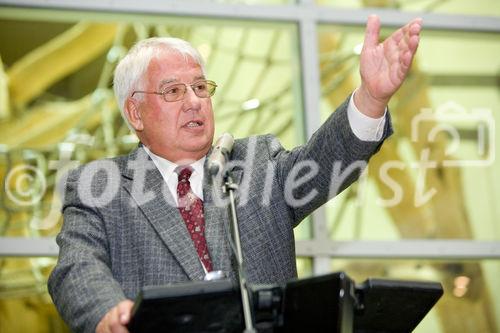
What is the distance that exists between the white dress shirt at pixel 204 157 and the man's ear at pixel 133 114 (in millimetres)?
93

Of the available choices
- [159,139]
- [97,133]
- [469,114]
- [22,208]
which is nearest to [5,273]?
[22,208]

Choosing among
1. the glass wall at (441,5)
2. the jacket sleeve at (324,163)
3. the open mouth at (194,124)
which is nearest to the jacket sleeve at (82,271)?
the open mouth at (194,124)

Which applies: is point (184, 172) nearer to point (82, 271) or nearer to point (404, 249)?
point (82, 271)

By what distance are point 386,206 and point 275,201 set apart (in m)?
2.17

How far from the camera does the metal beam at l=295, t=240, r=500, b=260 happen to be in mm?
4500

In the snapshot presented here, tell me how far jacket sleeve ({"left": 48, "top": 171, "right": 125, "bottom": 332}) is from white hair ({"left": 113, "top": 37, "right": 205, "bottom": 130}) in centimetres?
38

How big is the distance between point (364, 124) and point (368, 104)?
6 centimetres

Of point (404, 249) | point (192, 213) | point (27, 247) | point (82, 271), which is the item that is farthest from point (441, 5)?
point (82, 271)

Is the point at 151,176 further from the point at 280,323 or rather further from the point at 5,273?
the point at 5,273

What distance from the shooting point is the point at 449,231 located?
474 centimetres

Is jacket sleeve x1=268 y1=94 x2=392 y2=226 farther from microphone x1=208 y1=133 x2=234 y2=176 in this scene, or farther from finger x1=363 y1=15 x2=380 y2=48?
microphone x1=208 y1=133 x2=234 y2=176

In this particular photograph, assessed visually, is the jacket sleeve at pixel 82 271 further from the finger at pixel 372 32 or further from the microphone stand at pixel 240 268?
the finger at pixel 372 32

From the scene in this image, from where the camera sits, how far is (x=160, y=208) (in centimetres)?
252

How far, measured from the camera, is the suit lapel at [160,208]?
241 cm
